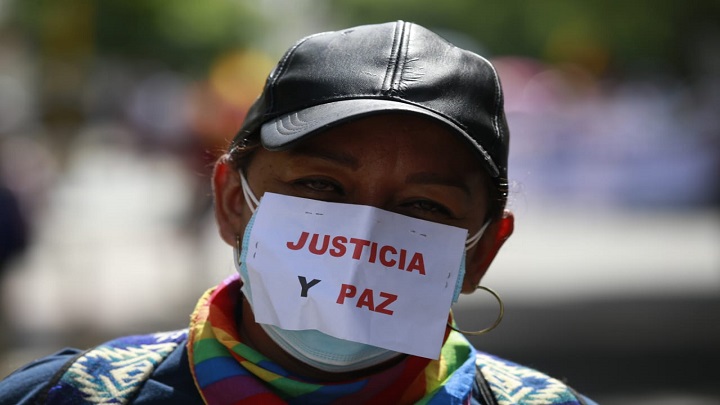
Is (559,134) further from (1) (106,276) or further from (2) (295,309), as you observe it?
(2) (295,309)

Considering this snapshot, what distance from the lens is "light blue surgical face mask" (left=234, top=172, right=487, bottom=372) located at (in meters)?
2.11

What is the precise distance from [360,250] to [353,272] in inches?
1.9

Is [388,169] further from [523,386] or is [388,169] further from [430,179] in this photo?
[523,386]

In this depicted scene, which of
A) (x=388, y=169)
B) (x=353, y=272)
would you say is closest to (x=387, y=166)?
(x=388, y=169)

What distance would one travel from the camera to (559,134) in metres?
17.4

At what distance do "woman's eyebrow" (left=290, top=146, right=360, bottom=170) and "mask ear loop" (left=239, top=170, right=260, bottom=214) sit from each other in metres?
0.17

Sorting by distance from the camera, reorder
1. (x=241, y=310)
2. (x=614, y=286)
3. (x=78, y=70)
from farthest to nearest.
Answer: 1. (x=614, y=286)
2. (x=78, y=70)
3. (x=241, y=310)

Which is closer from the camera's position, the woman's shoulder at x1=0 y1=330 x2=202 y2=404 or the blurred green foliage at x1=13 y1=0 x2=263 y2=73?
the woman's shoulder at x1=0 y1=330 x2=202 y2=404

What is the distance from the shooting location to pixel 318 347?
2117 millimetres

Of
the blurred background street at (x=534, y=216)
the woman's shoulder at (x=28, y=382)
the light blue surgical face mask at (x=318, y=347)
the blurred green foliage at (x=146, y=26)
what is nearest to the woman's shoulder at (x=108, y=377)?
the woman's shoulder at (x=28, y=382)

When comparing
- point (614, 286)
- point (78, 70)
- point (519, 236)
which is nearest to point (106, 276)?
point (78, 70)

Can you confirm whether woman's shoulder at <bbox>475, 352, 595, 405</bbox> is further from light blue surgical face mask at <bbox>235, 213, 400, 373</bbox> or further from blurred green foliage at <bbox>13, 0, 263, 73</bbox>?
blurred green foliage at <bbox>13, 0, 263, 73</bbox>

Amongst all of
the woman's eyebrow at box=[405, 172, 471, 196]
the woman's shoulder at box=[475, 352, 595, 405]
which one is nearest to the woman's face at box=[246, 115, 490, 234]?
the woman's eyebrow at box=[405, 172, 471, 196]

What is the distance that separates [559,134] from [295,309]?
15.7 metres
